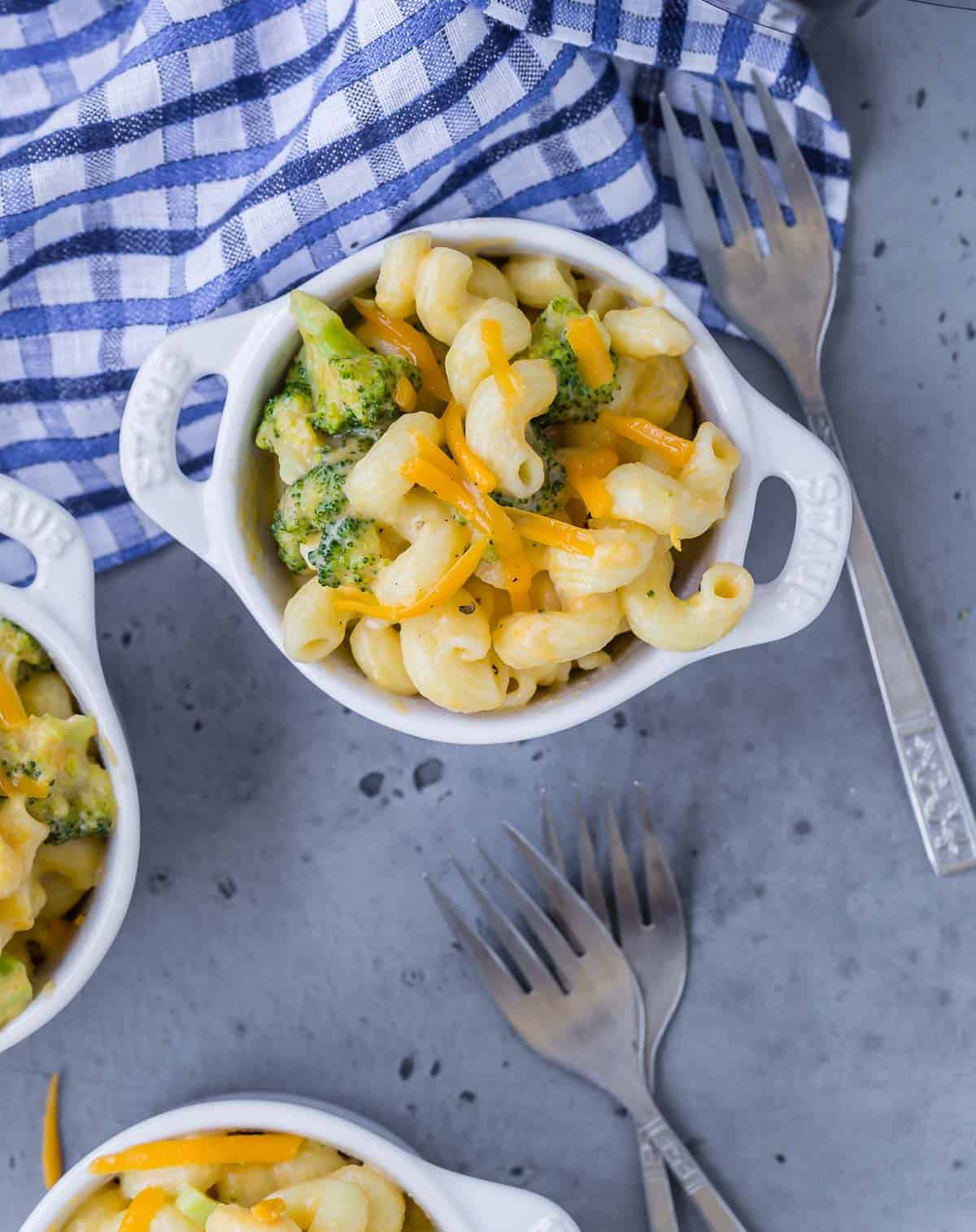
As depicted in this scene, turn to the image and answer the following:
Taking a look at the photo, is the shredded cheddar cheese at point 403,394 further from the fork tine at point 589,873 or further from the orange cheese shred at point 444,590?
the fork tine at point 589,873

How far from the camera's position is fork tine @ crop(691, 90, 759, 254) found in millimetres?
1365

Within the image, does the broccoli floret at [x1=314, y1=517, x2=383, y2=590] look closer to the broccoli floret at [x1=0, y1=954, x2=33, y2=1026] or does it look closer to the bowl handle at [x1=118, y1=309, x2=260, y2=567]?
the bowl handle at [x1=118, y1=309, x2=260, y2=567]

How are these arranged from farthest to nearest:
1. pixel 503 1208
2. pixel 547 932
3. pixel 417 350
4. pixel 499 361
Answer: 1. pixel 547 932
2. pixel 503 1208
3. pixel 417 350
4. pixel 499 361

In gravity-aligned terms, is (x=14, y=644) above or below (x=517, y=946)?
above

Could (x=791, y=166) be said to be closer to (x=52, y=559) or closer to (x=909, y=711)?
(x=909, y=711)

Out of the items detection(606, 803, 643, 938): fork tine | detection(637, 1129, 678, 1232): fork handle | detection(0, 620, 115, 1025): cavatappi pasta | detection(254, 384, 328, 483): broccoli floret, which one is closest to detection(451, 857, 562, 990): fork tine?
detection(606, 803, 643, 938): fork tine

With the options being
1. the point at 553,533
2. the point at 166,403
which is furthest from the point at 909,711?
the point at 166,403

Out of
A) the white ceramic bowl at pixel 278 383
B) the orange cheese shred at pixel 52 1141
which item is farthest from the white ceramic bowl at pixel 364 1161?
the white ceramic bowl at pixel 278 383

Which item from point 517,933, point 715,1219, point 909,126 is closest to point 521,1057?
point 517,933

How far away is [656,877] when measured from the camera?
1485 mm

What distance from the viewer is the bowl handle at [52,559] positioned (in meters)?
1.27

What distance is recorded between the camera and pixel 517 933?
4.81 feet

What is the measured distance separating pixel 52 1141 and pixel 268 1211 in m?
0.43

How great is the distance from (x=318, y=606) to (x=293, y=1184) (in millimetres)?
640
